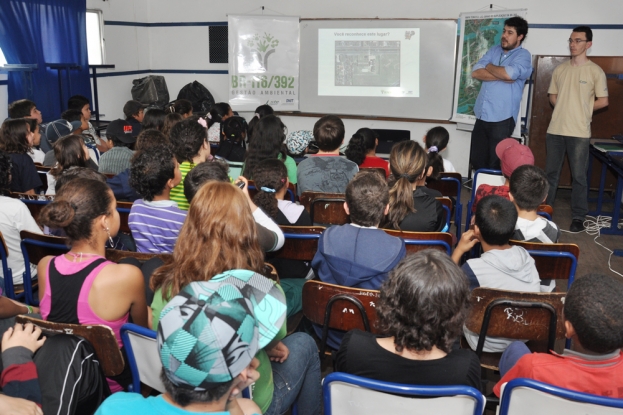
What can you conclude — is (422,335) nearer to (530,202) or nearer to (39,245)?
(530,202)

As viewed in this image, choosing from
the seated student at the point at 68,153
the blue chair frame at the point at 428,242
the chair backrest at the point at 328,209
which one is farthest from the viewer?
the seated student at the point at 68,153

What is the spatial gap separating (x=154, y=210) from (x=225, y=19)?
5.65 metres

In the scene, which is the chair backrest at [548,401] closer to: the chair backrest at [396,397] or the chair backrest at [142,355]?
the chair backrest at [396,397]

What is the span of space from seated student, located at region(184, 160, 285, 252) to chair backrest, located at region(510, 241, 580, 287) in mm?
1026

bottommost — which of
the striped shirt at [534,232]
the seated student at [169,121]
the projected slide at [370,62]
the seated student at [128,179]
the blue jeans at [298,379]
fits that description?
the blue jeans at [298,379]

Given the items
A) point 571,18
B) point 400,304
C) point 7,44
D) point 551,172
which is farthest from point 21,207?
point 571,18

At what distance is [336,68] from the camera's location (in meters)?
7.05

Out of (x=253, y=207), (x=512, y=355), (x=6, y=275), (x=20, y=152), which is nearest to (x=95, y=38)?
(x=20, y=152)

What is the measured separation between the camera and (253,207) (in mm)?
2463

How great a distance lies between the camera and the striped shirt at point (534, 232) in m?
2.70

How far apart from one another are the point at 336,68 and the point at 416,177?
422 centimetres

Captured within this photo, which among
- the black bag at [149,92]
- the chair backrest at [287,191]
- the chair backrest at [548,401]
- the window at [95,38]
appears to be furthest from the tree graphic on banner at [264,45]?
the chair backrest at [548,401]

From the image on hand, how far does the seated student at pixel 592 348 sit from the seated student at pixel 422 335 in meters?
0.20

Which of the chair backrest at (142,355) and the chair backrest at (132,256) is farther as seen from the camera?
the chair backrest at (132,256)
